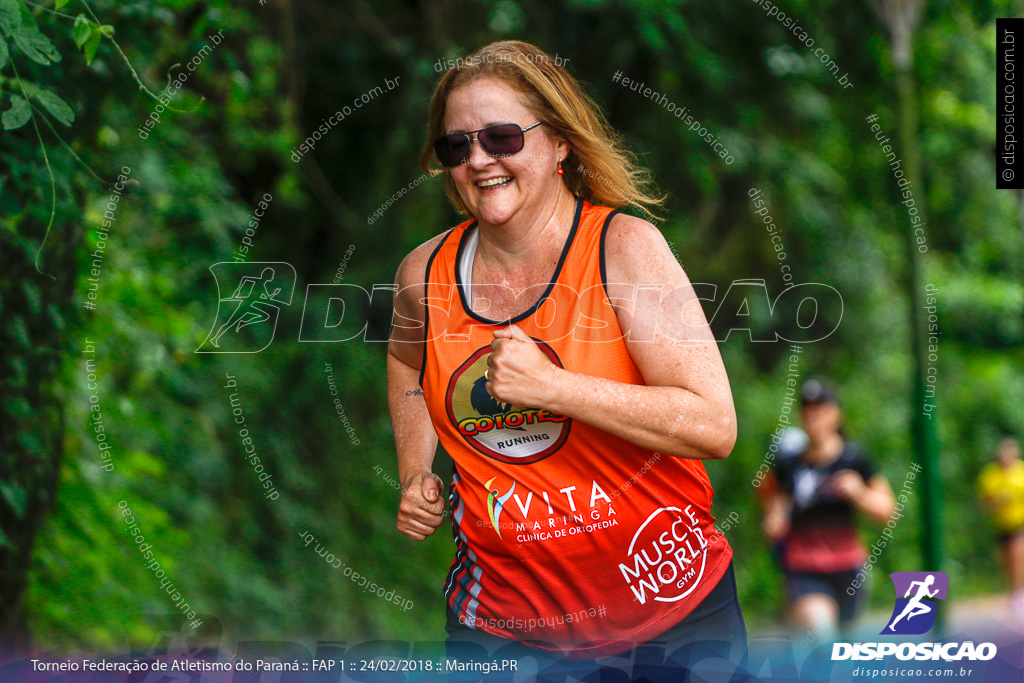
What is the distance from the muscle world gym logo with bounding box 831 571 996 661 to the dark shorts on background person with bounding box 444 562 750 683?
0.66 m

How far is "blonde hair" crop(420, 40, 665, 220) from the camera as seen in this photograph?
68.6 inches

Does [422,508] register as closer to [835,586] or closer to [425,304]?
[425,304]

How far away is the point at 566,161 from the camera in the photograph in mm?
1896

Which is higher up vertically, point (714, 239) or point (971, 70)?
point (971, 70)

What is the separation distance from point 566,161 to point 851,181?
3.78 m

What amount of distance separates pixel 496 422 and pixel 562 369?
0.70ft

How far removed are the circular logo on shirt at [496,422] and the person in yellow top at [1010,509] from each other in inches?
182

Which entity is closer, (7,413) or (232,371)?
(7,413)

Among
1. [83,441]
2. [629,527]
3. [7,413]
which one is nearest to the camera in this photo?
[629,527]

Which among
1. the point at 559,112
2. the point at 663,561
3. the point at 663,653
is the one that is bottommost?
the point at 663,653

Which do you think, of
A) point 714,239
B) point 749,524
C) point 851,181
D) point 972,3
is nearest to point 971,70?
point 851,181

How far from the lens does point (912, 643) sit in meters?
2.32

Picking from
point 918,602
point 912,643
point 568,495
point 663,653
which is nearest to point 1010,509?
point 918,602

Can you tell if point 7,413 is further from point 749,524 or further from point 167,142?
point 749,524
